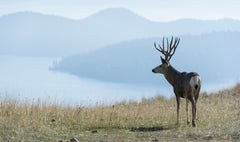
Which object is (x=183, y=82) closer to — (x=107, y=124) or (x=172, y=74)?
(x=172, y=74)

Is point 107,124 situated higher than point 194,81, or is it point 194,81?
point 194,81

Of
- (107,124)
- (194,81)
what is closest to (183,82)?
(194,81)

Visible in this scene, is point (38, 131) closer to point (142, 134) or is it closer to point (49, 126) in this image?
point (49, 126)

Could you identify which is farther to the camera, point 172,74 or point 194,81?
point 172,74

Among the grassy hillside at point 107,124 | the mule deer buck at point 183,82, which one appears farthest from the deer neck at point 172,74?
the grassy hillside at point 107,124

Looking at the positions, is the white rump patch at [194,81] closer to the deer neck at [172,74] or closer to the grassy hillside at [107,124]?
the deer neck at [172,74]

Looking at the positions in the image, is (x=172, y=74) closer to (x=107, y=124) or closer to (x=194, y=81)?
(x=194, y=81)

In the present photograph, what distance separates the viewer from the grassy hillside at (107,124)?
34.3 ft

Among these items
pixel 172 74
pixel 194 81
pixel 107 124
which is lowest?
pixel 107 124

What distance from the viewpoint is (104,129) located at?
12.0 meters

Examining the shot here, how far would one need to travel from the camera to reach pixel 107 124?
12.6 metres

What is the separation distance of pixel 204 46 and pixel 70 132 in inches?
4799

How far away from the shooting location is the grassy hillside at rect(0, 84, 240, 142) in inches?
411

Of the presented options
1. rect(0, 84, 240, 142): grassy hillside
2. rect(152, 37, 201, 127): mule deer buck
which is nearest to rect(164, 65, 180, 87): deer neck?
rect(152, 37, 201, 127): mule deer buck
